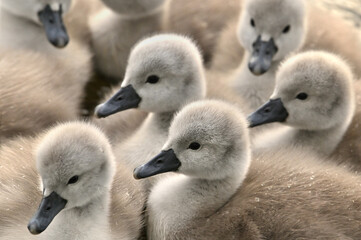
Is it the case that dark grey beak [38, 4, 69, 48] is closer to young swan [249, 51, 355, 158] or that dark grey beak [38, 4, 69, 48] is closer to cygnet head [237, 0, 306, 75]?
cygnet head [237, 0, 306, 75]

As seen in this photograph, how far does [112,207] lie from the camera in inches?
113

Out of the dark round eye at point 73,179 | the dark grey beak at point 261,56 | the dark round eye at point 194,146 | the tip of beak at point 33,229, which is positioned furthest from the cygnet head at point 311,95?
the tip of beak at point 33,229

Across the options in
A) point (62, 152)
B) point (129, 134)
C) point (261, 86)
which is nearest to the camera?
point (62, 152)

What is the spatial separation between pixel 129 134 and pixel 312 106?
2.09 feet

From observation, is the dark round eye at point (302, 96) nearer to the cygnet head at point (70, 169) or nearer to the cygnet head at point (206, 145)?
the cygnet head at point (206, 145)

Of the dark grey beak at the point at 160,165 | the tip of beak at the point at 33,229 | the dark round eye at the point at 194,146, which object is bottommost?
the tip of beak at the point at 33,229

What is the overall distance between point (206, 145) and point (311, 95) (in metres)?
0.53

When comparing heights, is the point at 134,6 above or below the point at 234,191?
above

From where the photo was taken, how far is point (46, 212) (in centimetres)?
268

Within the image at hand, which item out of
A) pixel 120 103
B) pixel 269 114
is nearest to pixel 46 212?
pixel 120 103

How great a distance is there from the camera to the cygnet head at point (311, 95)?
316 centimetres

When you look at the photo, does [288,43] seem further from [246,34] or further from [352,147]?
[352,147]

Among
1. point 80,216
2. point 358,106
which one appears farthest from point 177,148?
point 358,106

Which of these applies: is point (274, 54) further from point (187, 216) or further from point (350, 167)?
point (187, 216)
